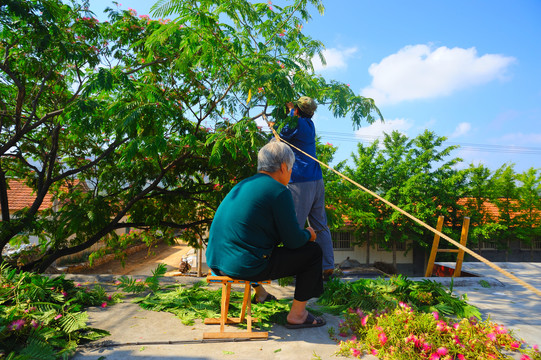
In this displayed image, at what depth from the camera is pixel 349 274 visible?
739 inches

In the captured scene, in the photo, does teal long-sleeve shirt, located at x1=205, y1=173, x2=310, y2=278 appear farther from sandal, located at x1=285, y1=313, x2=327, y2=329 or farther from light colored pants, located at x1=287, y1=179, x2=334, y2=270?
light colored pants, located at x1=287, y1=179, x2=334, y2=270

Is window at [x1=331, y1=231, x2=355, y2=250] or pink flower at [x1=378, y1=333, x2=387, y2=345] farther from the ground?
pink flower at [x1=378, y1=333, x2=387, y2=345]

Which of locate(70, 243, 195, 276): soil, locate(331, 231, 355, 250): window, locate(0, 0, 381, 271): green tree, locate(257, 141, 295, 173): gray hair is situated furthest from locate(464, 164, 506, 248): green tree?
locate(257, 141, 295, 173): gray hair

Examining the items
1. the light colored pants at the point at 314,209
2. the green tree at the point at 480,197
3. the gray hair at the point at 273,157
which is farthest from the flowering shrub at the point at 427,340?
the green tree at the point at 480,197

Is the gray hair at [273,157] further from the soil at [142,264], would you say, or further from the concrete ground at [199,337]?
the soil at [142,264]

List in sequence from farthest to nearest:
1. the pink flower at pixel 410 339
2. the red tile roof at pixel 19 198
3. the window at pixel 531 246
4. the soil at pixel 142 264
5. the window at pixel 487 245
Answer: the window at pixel 531 246 < the window at pixel 487 245 < the soil at pixel 142 264 < the red tile roof at pixel 19 198 < the pink flower at pixel 410 339

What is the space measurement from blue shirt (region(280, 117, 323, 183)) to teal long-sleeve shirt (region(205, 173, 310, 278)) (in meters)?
1.13

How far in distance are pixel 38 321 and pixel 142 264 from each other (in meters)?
23.5

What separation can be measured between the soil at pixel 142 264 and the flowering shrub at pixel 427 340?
15.7 m

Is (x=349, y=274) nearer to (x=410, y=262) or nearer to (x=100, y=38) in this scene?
(x=410, y=262)

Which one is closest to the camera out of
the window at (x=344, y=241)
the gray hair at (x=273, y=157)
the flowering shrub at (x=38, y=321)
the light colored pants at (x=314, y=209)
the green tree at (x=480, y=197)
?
the flowering shrub at (x=38, y=321)

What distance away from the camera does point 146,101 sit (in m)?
4.80

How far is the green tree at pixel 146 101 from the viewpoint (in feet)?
14.1

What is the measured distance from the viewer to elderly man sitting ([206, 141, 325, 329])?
274 cm
